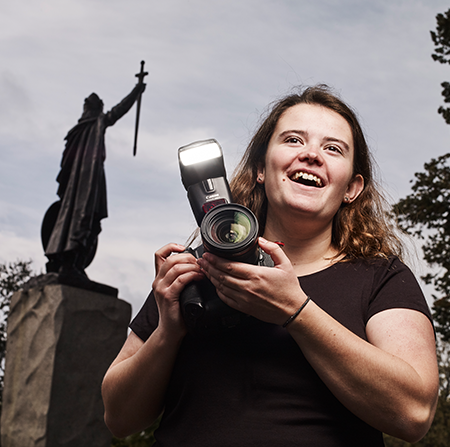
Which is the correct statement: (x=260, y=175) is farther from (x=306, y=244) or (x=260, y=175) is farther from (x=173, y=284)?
(x=173, y=284)

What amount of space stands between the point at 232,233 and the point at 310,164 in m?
0.39

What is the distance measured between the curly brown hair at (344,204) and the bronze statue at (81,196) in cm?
368

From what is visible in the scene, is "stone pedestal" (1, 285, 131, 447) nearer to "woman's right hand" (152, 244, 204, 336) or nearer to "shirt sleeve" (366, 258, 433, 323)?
"woman's right hand" (152, 244, 204, 336)

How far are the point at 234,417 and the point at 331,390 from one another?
0.23 meters

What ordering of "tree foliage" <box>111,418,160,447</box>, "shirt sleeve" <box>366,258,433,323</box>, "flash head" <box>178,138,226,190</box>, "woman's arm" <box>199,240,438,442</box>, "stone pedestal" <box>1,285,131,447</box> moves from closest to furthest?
"woman's arm" <box>199,240,438,442</box>, "shirt sleeve" <box>366,258,433,323</box>, "flash head" <box>178,138,226,190</box>, "stone pedestal" <box>1,285,131,447</box>, "tree foliage" <box>111,418,160,447</box>

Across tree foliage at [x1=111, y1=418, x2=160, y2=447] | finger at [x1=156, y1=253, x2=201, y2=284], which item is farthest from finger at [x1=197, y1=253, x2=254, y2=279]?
tree foliage at [x1=111, y1=418, x2=160, y2=447]

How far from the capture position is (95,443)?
15.1 feet

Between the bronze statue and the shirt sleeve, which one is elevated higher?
the bronze statue

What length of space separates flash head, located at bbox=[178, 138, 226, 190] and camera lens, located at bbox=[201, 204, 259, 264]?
25cm

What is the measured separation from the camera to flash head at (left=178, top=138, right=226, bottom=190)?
53.6 inches

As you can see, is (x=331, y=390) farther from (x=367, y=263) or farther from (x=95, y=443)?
(x=95, y=443)

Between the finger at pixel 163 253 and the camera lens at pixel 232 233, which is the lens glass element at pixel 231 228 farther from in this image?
the finger at pixel 163 253

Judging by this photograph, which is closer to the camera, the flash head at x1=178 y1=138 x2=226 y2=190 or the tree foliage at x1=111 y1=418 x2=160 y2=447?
the flash head at x1=178 y1=138 x2=226 y2=190

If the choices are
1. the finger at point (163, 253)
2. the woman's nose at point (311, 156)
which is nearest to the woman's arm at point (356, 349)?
the finger at point (163, 253)
